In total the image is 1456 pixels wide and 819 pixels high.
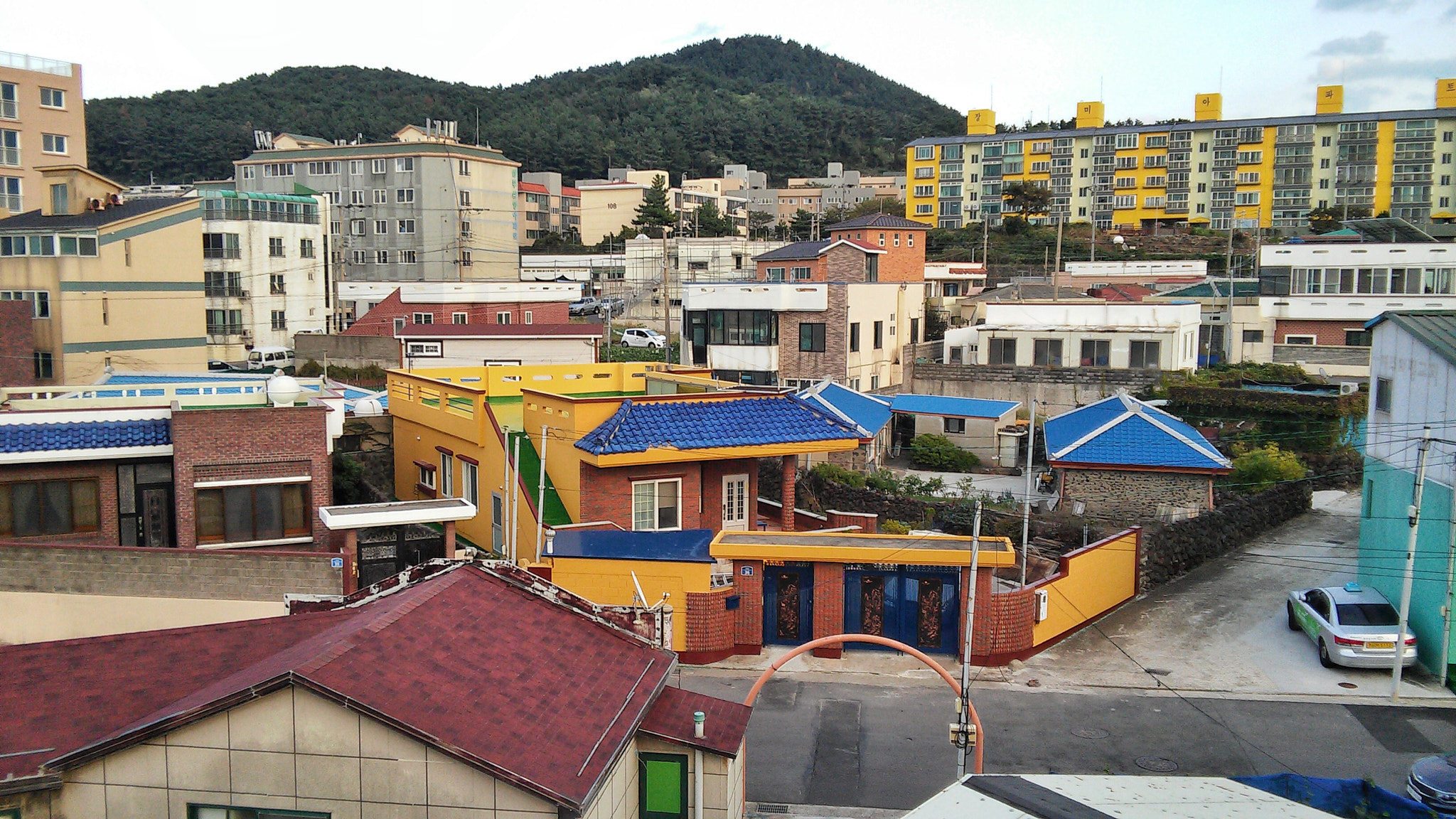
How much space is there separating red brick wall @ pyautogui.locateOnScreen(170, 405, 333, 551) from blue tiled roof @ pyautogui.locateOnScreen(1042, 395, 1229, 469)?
17.7 metres

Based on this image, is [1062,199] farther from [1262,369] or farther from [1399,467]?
[1399,467]

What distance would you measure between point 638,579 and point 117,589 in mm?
7973

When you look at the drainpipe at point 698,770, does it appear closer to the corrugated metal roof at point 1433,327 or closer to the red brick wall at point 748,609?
the red brick wall at point 748,609

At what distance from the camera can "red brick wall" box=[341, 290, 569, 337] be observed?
49.3 metres

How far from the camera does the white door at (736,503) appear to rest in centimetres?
2198

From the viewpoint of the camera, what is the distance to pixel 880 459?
38281 millimetres

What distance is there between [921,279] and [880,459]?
20.2 m

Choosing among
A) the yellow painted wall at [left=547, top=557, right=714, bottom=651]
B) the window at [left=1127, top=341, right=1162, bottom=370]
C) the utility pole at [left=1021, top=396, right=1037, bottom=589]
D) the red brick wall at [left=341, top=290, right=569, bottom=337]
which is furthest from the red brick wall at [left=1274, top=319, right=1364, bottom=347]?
the yellow painted wall at [left=547, top=557, right=714, bottom=651]

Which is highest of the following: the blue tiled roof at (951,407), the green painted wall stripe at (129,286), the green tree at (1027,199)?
the green tree at (1027,199)

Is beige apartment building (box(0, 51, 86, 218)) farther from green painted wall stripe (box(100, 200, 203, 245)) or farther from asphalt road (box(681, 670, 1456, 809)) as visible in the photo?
asphalt road (box(681, 670, 1456, 809))

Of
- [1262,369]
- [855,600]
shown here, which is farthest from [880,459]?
[855,600]

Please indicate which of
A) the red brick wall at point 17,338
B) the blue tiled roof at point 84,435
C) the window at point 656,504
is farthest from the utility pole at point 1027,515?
the red brick wall at point 17,338

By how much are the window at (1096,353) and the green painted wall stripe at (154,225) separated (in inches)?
1400

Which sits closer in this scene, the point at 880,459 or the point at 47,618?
the point at 47,618
